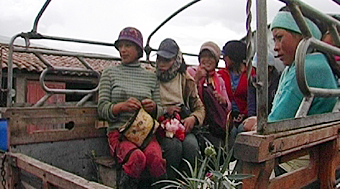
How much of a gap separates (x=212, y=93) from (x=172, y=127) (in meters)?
0.68

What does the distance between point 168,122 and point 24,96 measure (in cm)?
1007

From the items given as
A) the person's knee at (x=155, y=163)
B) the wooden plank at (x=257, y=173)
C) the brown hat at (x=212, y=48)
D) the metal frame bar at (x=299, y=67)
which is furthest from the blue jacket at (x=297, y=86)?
the brown hat at (x=212, y=48)

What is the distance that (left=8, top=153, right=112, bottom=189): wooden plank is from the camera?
4.42ft

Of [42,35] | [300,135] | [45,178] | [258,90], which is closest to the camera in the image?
[258,90]

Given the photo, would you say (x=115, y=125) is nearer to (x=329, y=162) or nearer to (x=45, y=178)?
(x=45, y=178)

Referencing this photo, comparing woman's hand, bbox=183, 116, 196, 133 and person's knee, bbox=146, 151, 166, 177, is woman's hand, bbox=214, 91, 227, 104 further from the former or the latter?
person's knee, bbox=146, 151, 166, 177

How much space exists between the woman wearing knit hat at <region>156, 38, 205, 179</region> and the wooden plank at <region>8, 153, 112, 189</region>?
98 cm

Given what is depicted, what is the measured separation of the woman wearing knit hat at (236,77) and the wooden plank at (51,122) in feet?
4.06

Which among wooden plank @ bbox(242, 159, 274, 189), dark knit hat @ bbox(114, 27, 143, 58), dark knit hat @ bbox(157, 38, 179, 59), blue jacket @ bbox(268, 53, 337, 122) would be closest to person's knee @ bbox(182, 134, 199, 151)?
dark knit hat @ bbox(157, 38, 179, 59)

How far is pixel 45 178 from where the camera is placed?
5.32ft

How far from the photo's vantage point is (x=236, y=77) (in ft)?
11.4

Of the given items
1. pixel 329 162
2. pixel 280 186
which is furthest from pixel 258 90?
pixel 329 162

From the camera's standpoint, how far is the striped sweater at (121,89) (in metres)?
2.60

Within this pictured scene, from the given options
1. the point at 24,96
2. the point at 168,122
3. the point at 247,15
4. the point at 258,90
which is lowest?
the point at 24,96
